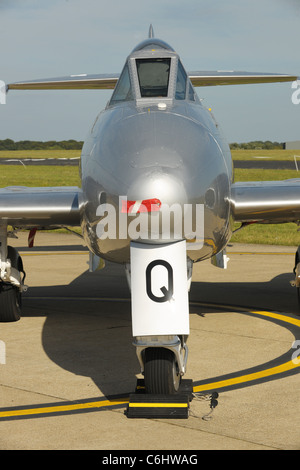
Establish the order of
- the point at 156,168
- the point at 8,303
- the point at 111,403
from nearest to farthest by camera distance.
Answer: the point at 156,168 < the point at 111,403 < the point at 8,303

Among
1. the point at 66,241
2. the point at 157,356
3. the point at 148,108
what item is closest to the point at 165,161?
the point at 148,108

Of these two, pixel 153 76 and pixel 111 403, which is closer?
pixel 111 403

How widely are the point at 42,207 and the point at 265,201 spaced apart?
10.8 ft

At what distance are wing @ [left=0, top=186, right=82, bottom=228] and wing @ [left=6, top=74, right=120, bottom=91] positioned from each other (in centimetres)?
343

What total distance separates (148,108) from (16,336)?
Result: 471 centimetres

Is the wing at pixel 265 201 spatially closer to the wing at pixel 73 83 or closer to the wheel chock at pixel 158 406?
the wheel chock at pixel 158 406

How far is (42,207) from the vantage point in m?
10.9

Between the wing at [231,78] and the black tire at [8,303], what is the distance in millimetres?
5425

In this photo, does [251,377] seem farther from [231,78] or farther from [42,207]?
[231,78]

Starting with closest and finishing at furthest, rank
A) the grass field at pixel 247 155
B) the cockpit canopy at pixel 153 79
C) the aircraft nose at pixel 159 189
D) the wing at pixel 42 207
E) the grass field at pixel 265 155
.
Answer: the aircraft nose at pixel 159 189
the cockpit canopy at pixel 153 79
the wing at pixel 42 207
the grass field at pixel 265 155
the grass field at pixel 247 155

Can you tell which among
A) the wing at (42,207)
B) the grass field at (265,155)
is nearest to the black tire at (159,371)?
the wing at (42,207)

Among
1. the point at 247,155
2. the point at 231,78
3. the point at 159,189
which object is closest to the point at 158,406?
the point at 159,189

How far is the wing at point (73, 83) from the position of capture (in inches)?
567
